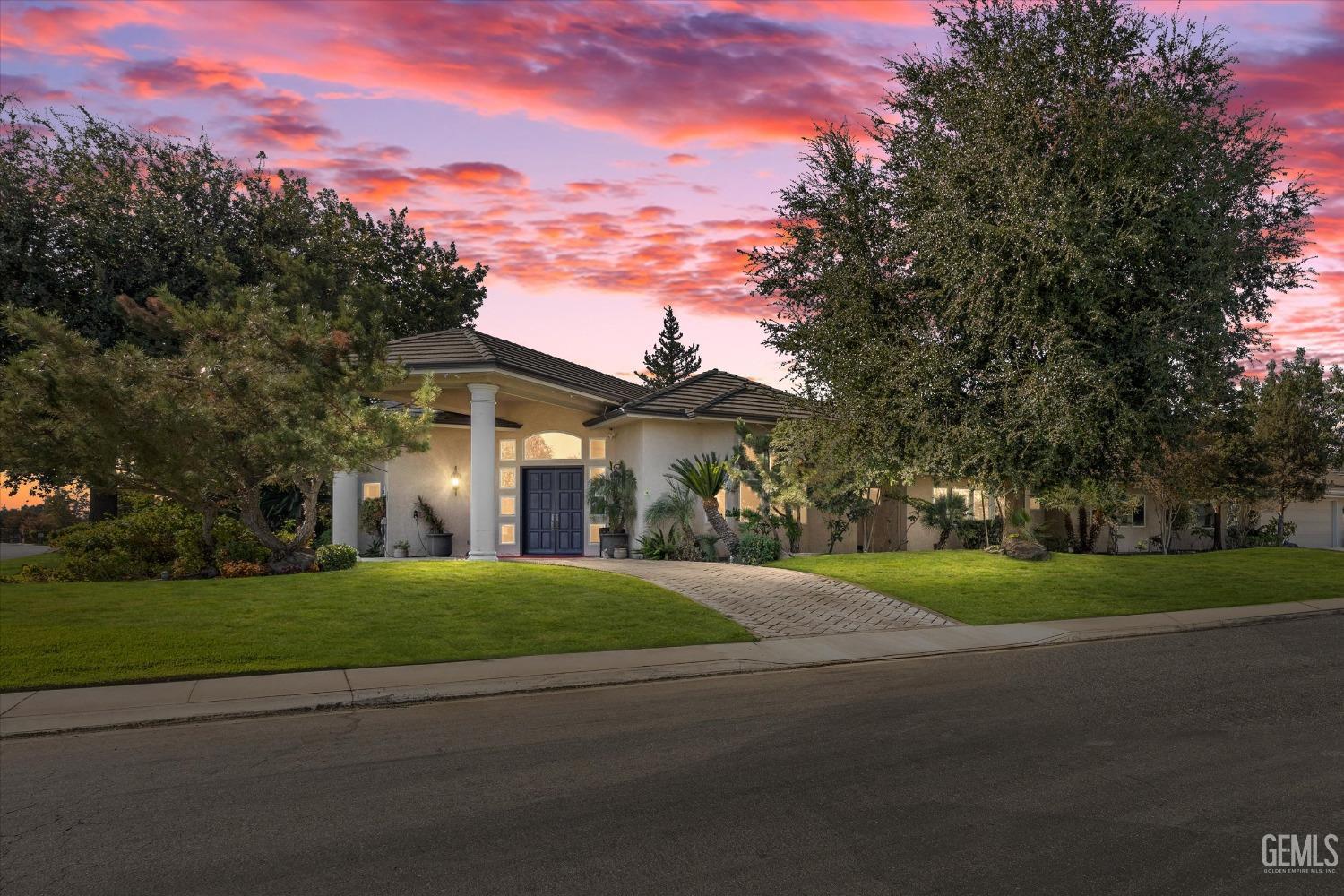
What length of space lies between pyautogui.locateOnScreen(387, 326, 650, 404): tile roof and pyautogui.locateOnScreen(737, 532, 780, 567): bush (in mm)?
5249

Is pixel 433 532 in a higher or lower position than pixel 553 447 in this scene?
lower

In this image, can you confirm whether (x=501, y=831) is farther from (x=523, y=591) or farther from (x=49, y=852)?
(x=523, y=591)

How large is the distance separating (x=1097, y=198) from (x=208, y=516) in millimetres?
17197

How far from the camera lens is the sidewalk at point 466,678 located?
8984mm

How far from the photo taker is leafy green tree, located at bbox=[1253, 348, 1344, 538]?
33.0 metres

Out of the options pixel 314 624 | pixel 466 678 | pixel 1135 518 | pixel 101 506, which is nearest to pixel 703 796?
pixel 466 678

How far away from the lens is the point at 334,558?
1805cm

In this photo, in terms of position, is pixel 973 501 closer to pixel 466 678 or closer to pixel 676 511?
pixel 676 511

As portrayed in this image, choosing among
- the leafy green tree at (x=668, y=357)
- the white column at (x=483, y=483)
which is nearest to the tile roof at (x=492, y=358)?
the white column at (x=483, y=483)

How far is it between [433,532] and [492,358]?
6215 millimetres

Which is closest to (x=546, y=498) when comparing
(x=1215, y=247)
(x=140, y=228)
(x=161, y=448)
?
(x=161, y=448)

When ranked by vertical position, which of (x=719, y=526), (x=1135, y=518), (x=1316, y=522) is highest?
(x=719, y=526)

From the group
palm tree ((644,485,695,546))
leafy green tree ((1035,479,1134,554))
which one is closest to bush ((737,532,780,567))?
palm tree ((644,485,695,546))

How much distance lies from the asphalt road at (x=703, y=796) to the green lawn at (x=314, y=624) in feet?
8.39
